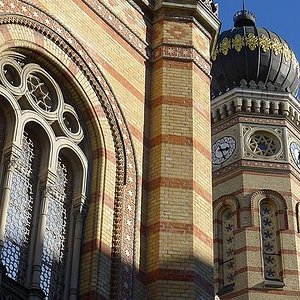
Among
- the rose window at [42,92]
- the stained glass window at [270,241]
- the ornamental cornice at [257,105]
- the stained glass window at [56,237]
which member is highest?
the ornamental cornice at [257,105]

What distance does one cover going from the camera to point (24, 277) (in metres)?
9.41

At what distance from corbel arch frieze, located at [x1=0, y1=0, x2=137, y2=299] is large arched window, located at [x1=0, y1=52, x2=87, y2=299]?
0.35m

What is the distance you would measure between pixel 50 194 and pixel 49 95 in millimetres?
1269

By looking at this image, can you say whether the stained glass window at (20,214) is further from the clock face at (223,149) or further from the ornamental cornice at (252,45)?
the ornamental cornice at (252,45)

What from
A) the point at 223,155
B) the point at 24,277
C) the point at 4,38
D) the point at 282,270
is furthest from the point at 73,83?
the point at 223,155

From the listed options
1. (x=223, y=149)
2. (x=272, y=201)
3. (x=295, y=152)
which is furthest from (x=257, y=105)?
(x=272, y=201)

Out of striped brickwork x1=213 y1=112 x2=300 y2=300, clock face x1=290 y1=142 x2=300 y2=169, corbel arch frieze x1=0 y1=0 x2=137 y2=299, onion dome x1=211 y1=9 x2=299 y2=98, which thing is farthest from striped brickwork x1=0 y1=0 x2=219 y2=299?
onion dome x1=211 y1=9 x2=299 y2=98

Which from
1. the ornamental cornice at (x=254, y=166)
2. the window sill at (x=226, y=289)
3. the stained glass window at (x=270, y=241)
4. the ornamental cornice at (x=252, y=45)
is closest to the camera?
the window sill at (x=226, y=289)

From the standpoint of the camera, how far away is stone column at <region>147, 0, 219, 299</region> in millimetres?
10367

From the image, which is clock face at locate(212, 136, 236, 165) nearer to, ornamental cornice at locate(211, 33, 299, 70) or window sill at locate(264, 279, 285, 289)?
ornamental cornice at locate(211, 33, 299, 70)

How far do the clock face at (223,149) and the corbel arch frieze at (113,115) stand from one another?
42.5 feet

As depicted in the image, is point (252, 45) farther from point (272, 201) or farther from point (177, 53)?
point (177, 53)

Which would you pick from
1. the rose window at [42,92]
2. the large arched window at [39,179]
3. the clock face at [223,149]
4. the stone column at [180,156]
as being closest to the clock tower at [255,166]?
the clock face at [223,149]

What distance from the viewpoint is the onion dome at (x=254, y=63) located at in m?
25.6
